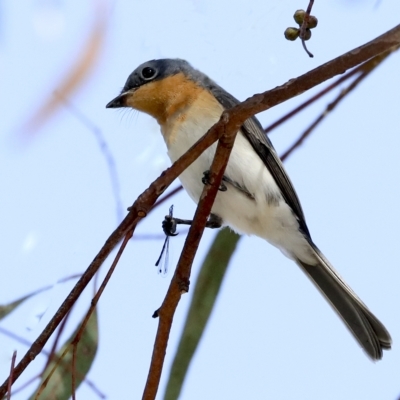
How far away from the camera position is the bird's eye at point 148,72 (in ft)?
11.0

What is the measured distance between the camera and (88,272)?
1413 mm

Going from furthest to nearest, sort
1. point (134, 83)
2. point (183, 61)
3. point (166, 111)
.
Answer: point (183, 61) < point (134, 83) < point (166, 111)

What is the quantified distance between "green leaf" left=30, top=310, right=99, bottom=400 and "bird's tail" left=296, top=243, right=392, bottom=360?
1067mm

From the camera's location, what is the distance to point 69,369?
2.24 m

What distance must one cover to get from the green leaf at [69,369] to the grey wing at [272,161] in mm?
997

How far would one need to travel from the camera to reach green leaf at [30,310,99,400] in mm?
2346

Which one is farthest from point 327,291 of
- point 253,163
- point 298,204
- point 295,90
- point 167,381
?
point 295,90

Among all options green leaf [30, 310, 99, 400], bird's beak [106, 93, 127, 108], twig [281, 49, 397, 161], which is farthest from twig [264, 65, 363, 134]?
green leaf [30, 310, 99, 400]

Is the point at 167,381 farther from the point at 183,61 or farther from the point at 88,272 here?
the point at 183,61

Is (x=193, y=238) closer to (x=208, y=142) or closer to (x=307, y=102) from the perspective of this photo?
(x=208, y=142)

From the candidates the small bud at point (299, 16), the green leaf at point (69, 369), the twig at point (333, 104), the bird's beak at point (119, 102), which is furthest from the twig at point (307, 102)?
the green leaf at point (69, 369)

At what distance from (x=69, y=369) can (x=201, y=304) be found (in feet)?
2.28

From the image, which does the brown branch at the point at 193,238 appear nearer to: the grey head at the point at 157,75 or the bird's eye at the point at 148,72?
the grey head at the point at 157,75

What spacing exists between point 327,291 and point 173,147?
948 millimetres
